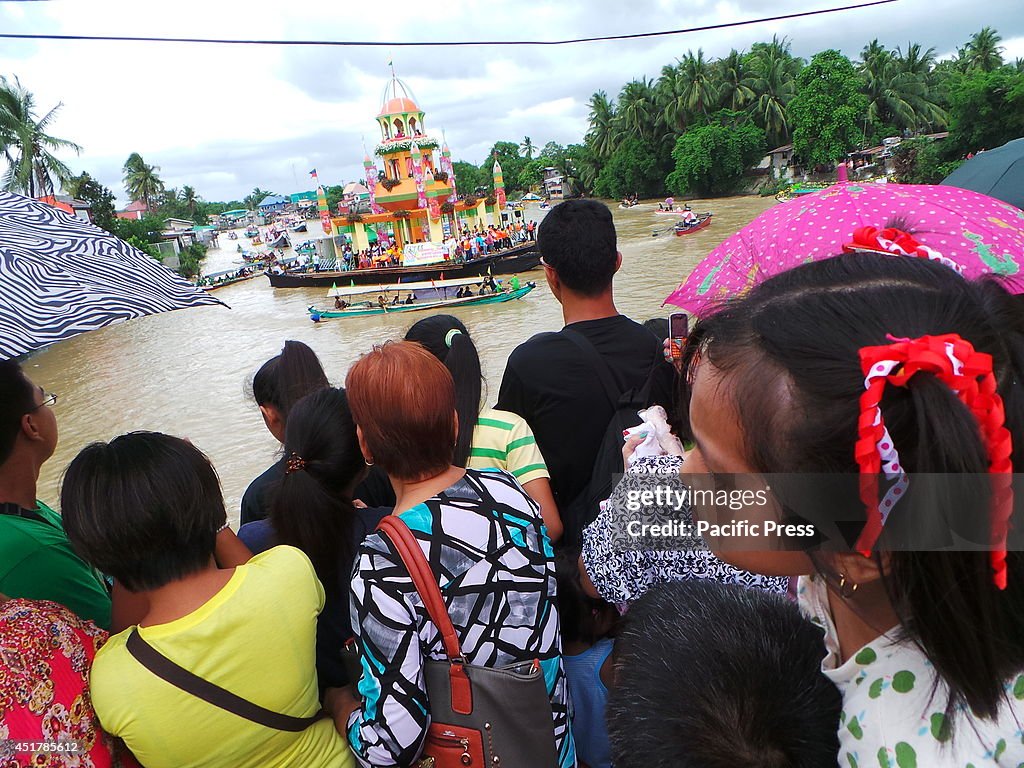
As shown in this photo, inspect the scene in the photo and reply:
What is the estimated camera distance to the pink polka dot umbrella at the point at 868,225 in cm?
135

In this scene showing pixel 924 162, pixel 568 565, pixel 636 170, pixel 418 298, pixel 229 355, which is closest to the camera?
pixel 568 565

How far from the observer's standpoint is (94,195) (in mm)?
25734

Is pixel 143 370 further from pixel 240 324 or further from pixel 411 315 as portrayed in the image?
pixel 411 315

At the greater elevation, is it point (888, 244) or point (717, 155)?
point (717, 155)

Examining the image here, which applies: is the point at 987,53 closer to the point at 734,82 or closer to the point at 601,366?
the point at 734,82

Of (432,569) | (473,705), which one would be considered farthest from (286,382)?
(473,705)

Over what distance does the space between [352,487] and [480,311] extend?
1458 centimetres

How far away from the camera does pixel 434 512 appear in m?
1.23

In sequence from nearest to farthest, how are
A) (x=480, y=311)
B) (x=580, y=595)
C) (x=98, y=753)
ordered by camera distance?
(x=98, y=753)
(x=580, y=595)
(x=480, y=311)

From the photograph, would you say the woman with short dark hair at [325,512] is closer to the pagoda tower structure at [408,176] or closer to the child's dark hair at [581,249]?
the child's dark hair at [581,249]

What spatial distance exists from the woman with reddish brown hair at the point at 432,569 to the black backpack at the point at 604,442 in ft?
1.25

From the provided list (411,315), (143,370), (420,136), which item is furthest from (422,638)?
(420,136)

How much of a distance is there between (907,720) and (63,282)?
6.26ft

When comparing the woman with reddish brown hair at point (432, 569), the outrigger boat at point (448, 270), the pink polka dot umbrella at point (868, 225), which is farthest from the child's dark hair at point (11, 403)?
the outrigger boat at point (448, 270)
